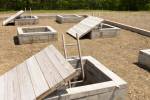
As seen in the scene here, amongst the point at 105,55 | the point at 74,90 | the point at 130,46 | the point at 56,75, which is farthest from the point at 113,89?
the point at 130,46

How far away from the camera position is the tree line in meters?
26.4

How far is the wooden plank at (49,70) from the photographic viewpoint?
3984 mm

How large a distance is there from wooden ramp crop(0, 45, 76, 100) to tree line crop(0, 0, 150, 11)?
22.2m

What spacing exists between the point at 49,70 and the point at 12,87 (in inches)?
38.5

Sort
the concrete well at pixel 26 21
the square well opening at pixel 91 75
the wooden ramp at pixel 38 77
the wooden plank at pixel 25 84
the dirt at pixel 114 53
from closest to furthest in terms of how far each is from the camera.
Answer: the wooden ramp at pixel 38 77
the wooden plank at pixel 25 84
the square well opening at pixel 91 75
the dirt at pixel 114 53
the concrete well at pixel 26 21

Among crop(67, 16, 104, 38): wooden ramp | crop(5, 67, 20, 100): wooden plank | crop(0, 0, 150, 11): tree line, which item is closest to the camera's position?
crop(5, 67, 20, 100): wooden plank

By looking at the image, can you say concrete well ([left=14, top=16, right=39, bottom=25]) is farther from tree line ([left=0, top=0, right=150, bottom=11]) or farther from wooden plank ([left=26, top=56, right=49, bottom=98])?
wooden plank ([left=26, top=56, right=49, bottom=98])

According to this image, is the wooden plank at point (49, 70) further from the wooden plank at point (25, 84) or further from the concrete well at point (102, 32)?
the concrete well at point (102, 32)

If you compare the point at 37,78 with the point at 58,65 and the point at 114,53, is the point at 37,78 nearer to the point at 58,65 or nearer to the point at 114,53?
the point at 58,65

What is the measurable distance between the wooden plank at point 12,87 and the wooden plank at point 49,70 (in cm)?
66

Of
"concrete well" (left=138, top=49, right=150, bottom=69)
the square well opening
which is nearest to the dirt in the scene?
"concrete well" (left=138, top=49, right=150, bottom=69)

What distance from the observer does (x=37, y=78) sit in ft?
14.7

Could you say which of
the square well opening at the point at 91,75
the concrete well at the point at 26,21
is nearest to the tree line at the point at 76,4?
the concrete well at the point at 26,21

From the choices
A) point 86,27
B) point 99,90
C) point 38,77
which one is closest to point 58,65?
point 38,77
